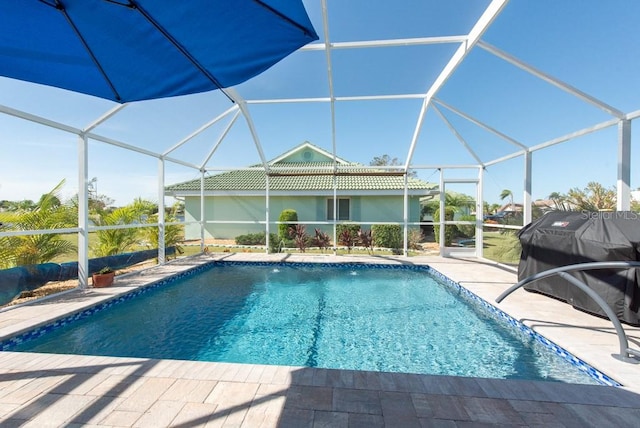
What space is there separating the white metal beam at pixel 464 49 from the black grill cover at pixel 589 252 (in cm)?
348

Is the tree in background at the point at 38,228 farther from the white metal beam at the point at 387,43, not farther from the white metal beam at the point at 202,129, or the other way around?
the white metal beam at the point at 387,43

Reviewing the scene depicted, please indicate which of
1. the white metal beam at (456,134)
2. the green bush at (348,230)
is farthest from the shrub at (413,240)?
the white metal beam at (456,134)

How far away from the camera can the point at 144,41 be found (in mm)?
2301

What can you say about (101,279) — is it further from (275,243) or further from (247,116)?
(275,243)

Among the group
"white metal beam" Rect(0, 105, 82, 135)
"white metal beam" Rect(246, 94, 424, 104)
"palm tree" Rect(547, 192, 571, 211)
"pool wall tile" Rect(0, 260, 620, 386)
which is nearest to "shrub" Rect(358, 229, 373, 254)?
"pool wall tile" Rect(0, 260, 620, 386)

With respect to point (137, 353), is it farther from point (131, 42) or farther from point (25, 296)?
point (131, 42)

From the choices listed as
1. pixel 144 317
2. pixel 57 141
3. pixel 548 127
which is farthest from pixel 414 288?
pixel 57 141

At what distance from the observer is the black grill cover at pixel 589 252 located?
13.2 ft

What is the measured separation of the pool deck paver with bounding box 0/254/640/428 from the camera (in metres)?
2.27

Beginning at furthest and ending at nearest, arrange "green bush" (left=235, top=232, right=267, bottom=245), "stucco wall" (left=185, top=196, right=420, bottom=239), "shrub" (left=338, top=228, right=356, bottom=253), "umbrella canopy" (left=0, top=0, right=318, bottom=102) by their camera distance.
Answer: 1. "stucco wall" (left=185, top=196, right=420, bottom=239)
2. "green bush" (left=235, top=232, right=267, bottom=245)
3. "shrub" (left=338, top=228, right=356, bottom=253)
4. "umbrella canopy" (left=0, top=0, right=318, bottom=102)

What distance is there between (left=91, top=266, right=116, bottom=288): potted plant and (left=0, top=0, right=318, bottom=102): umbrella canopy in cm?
474

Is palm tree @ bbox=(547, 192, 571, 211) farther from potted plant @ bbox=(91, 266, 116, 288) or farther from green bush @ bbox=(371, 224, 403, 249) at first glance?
potted plant @ bbox=(91, 266, 116, 288)

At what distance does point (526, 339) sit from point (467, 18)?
4.93 meters

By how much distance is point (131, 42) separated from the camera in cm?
233
